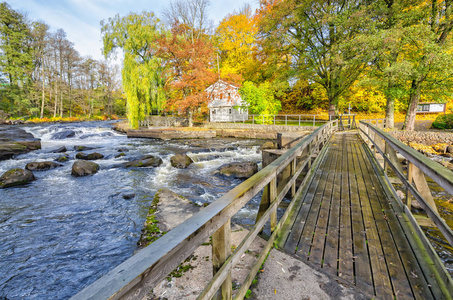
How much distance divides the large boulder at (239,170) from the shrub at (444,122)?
801 inches

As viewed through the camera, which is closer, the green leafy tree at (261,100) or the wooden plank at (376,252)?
the wooden plank at (376,252)

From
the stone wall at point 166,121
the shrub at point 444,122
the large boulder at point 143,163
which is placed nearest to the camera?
the large boulder at point 143,163

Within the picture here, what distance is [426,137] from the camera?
13.3 metres

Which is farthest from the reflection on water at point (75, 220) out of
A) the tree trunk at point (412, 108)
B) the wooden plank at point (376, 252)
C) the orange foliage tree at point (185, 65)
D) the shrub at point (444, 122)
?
the shrub at point (444, 122)

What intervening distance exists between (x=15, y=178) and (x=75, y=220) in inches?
181

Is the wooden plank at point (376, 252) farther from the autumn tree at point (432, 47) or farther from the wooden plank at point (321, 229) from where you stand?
the autumn tree at point (432, 47)

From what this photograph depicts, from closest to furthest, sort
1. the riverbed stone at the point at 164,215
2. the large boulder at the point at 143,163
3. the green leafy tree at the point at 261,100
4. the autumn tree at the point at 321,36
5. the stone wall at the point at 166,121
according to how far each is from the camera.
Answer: the riverbed stone at the point at 164,215 < the large boulder at the point at 143,163 < the autumn tree at the point at 321,36 < the green leafy tree at the point at 261,100 < the stone wall at the point at 166,121

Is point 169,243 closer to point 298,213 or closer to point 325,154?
point 298,213

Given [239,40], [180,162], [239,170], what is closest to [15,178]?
[180,162]

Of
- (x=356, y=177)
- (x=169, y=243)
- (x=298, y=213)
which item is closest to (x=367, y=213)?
(x=298, y=213)

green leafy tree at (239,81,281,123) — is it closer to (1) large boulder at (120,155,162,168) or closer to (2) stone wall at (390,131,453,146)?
(2) stone wall at (390,131,453,146)

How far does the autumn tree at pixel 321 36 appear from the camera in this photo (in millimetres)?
17281

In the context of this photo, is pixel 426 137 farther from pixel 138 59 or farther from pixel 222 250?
pixel 138 59

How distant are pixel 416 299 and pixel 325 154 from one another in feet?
21.6
